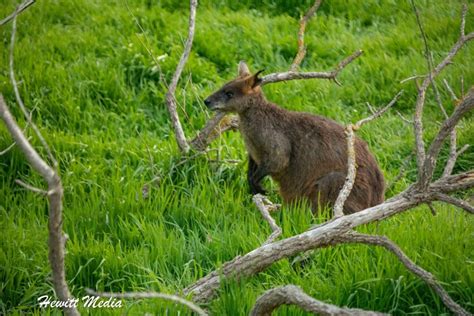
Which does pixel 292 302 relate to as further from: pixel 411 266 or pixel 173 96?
pixel 173 96

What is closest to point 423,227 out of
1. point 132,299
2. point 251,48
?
point 132,299

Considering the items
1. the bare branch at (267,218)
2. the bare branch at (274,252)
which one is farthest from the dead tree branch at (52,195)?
the bare branch at (267,218)

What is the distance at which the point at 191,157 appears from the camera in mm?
6223

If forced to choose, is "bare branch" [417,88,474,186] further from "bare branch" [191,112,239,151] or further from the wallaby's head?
"bare branch" [191,112,239,151]

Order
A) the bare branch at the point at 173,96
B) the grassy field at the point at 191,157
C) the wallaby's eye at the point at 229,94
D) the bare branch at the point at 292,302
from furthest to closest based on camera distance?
the wallaby's eye at the point at 229,94 → the bare branch at the point at 173,96 → the grassy field at the point at 191,157 → the bare branch at the point at 292,302

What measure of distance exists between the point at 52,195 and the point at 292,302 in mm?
1130

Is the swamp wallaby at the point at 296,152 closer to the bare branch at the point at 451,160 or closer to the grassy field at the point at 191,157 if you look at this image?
the grassy field at the point at 191,157

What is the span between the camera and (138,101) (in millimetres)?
7516

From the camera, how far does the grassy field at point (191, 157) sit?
15.0 feet

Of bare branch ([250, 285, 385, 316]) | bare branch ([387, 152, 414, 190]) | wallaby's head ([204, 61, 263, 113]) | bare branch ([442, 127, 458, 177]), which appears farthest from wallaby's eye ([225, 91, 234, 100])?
bare branch ([250, 285, 385, 316])

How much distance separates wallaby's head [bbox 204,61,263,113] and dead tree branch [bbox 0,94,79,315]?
331 centimetres

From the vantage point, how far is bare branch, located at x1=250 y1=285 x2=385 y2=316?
119 inches

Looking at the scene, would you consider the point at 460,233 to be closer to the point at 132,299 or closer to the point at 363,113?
the point at 132,299

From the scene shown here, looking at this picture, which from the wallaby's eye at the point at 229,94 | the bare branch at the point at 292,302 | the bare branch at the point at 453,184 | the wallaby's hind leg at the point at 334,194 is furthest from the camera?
the wallaby's eye at the point at 229,94
